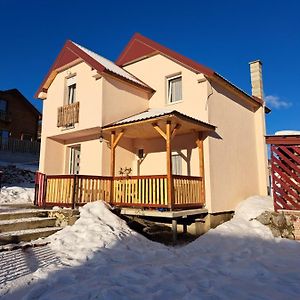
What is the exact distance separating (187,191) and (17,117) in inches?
1168

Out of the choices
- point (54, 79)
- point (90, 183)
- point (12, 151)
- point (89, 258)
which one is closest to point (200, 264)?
point (89, 258)

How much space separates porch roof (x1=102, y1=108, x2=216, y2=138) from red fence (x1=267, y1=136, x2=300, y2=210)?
2470 millimetres

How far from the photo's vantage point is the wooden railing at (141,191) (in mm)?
9336

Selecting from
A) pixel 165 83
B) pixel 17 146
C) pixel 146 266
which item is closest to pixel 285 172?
pixel 165 83

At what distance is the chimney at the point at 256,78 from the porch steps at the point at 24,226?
40.5ft

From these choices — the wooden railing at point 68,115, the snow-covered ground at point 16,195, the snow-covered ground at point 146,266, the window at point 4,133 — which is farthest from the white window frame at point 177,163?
the window at point 4,133

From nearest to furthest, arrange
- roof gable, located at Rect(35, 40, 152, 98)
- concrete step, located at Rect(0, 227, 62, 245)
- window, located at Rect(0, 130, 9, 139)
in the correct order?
concrete step, located at Rect(0, 227, 62, 245) → roof gable, located at Rect(35, 40, 152, 98) → window, located at Rect(0, 130, 9, 139)

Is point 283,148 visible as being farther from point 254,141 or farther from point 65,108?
point 65,108

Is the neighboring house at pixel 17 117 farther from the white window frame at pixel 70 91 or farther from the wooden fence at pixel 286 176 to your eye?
the wooden fence at pixel 286 176

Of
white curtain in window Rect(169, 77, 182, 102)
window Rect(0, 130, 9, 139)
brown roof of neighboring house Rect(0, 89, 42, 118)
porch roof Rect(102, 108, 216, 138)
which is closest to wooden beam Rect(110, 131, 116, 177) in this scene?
porch roof Rect(102, 108, 216, 138)

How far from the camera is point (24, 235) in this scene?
7.36m

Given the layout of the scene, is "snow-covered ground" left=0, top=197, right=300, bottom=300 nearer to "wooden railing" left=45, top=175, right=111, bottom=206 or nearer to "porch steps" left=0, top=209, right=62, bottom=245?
"porch steps" left=0, top=209, right=62, bottom=245

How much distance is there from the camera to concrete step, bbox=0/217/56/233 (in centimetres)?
761

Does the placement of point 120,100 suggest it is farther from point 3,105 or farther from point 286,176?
point 3,105
